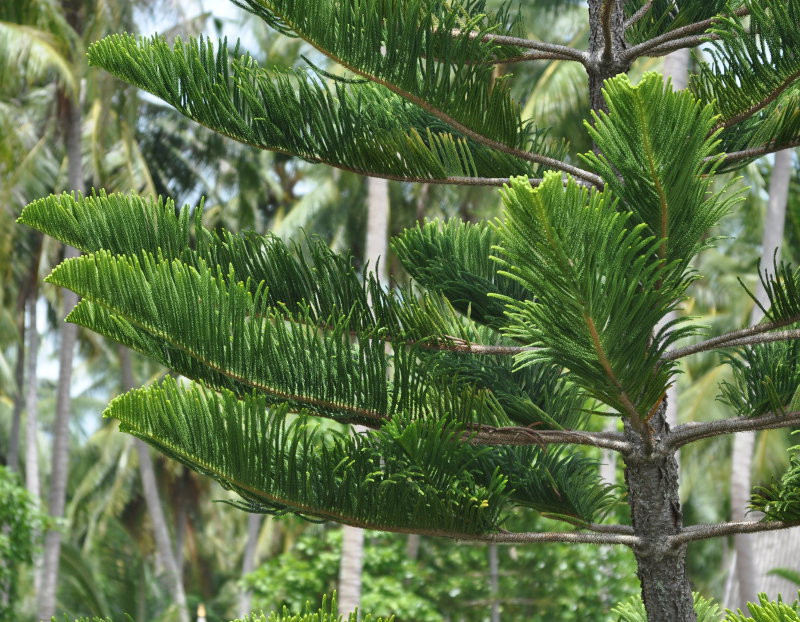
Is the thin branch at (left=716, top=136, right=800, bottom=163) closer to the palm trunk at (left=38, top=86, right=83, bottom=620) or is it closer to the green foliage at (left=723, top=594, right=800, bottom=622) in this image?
the green foliage at (left=723, top=594, right=800, bottom=622)

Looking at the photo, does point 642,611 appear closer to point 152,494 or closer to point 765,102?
point 765,102

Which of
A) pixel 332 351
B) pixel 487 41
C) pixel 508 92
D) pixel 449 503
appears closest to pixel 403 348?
pixel 332 351

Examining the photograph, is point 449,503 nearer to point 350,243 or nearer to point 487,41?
point 487,41

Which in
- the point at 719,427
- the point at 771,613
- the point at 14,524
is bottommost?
the point at 771,613

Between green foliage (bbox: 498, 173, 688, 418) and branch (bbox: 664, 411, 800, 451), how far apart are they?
0.93 ft

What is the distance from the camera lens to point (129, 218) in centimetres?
274

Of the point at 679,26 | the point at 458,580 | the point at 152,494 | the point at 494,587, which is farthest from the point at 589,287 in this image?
the point at 152,494

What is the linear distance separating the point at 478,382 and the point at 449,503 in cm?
58

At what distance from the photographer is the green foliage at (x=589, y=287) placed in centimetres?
188

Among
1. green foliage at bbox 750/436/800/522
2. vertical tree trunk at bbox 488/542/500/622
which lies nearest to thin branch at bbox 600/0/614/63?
green foliage at bbox 750/436/800/522

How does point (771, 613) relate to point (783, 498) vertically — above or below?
below

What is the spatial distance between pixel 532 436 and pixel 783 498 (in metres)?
0.55

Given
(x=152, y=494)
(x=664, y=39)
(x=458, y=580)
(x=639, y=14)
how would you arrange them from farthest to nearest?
(x=152, y=494), (x=458, y=580), (x=639, y=14), (x=664, y=39)

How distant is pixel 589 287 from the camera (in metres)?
1.94
